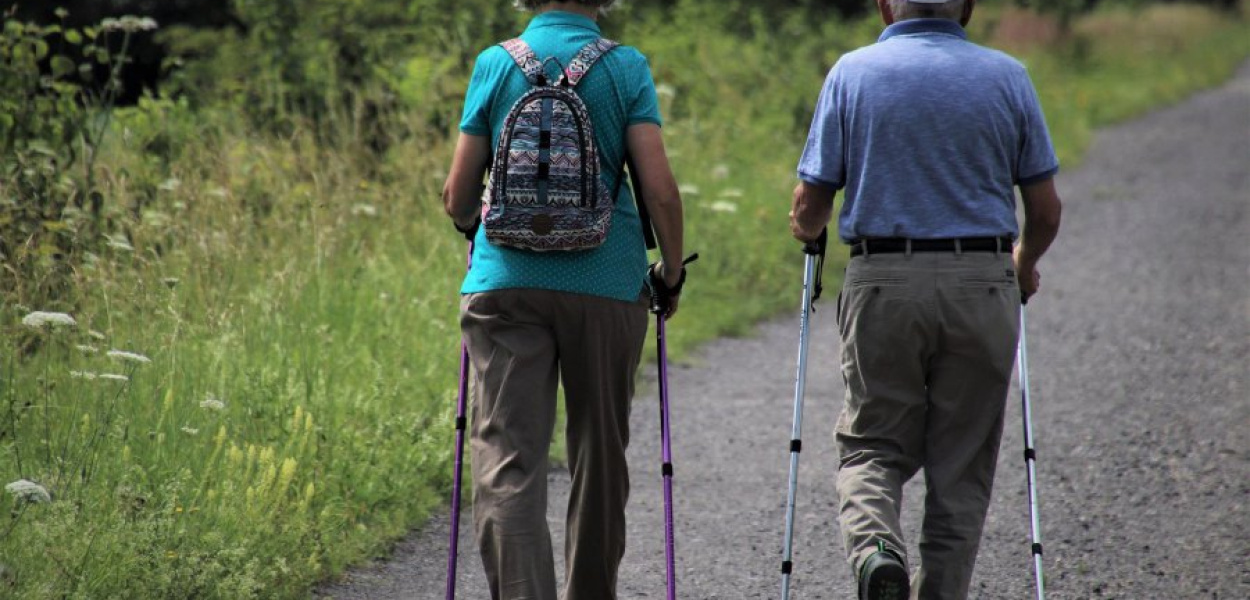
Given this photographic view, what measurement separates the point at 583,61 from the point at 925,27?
912 mm

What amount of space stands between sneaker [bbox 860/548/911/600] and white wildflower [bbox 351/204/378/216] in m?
4.38

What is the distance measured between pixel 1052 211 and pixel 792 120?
967 cm

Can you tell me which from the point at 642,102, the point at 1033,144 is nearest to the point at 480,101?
the point at 642,102

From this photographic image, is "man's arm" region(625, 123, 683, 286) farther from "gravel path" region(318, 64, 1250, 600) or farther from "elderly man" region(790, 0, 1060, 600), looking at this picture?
"gravel path" region(318, 64, 1250, 600)

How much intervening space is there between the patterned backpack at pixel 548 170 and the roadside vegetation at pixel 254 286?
4.75ft

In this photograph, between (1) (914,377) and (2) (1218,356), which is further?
(2) (1218,356)

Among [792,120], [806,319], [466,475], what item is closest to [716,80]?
[792,120]

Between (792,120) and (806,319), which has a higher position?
(806,319)

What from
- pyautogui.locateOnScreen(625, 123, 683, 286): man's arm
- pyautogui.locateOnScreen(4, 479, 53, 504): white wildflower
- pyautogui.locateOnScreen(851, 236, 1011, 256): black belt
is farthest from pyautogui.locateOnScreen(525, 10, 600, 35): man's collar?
pyautogui.locateOnScreen(4, 479, 53, 504): white wildflower

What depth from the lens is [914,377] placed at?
4.24 meters

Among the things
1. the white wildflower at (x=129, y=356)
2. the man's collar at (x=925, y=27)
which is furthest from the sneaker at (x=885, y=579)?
the white wildflower at (x=129, y=356)

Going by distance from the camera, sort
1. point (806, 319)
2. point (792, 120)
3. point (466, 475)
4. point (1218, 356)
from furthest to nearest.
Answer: point (792, 120) < point (1218, 356) < point (466, 475) < point (806, 319)

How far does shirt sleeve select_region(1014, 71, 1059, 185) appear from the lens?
4113mm

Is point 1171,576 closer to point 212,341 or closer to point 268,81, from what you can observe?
point 212,341
